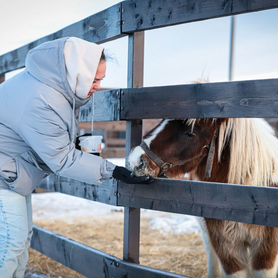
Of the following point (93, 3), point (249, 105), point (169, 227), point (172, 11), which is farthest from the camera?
point (169, 227)

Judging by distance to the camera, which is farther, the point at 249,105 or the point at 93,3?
the point at 93,3

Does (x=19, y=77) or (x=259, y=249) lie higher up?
(x=19, y=77)

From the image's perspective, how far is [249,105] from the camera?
1987 mm

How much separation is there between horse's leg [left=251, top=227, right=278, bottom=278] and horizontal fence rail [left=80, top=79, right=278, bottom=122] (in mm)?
1127

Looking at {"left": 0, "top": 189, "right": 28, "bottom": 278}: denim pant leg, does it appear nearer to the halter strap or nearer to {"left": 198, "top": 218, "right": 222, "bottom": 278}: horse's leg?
the halter strap

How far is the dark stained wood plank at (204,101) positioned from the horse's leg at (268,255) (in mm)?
1128

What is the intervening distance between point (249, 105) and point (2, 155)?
1414 mm

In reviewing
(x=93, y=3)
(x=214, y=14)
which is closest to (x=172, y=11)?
(x=214, y=14)

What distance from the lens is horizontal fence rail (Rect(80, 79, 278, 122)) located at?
195cm

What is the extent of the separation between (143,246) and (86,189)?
227 cm

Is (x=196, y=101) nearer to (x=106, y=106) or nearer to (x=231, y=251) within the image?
(x=106, y=106)

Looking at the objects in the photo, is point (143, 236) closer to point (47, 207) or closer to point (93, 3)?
point (47, 207)

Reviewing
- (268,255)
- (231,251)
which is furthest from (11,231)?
(268,255)

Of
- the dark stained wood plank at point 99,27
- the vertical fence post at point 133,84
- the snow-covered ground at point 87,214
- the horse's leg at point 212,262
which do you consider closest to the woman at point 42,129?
the vertical fence post at point 133,84
